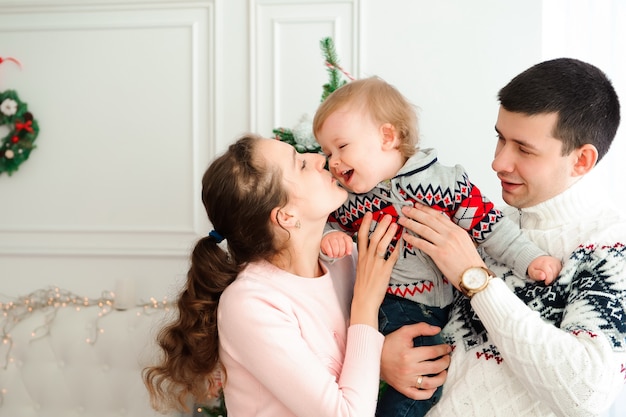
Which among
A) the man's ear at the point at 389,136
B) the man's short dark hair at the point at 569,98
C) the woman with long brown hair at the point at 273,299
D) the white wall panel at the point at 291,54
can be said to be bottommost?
the woman with long brown hair at the point at 273,299

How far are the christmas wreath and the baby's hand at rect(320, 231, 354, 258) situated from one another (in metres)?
2.39

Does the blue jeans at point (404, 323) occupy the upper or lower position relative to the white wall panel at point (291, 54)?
lower

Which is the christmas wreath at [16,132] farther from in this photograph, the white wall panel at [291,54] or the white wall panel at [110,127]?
the white wall panel at [291,54]

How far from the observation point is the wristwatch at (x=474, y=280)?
1.66 metres

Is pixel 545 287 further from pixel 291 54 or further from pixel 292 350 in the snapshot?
pixel 291 54

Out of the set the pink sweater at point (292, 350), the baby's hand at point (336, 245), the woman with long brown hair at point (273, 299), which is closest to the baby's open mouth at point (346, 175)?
the woman with long brown hair at point (273, 299)

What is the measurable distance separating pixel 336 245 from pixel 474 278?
41cm

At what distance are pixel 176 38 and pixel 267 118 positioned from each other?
2.12 ft

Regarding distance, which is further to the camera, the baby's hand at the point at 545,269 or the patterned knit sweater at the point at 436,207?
the patterned knit sweater at the point at 436,207

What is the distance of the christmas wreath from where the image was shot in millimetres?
3654

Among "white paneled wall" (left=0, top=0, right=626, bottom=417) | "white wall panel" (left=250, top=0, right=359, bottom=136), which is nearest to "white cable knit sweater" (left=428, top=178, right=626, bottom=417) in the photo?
"white paneled wall" (left=0, top=0, right=626, bottom=417)

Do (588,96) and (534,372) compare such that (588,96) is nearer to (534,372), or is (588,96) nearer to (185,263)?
(534,372)

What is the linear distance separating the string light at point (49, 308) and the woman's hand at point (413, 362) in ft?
5.53

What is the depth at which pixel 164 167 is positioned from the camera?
→ 11.7ft
